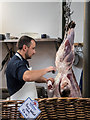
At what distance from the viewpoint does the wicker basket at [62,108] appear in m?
0.36

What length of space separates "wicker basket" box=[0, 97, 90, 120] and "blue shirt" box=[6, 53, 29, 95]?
→ 0.20m

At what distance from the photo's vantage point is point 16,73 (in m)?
0.59

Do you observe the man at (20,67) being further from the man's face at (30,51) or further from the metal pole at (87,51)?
the metal pole at (87,51)

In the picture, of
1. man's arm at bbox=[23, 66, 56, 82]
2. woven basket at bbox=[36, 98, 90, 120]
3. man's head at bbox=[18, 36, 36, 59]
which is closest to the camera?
woven basket at bbox=[36, 98, 90, 120]

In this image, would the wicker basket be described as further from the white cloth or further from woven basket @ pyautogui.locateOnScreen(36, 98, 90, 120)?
the white cloth

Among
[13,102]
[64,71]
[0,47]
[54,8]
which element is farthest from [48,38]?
[13,102]

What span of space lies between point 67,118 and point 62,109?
0.02 m

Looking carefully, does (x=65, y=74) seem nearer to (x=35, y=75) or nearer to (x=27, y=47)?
(x=35, y=75)

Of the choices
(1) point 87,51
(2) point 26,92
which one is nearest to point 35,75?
(2) point 26,92

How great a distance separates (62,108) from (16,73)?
26cm

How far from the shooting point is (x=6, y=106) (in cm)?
38

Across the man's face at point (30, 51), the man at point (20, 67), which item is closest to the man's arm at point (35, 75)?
the man at point (20, 67)

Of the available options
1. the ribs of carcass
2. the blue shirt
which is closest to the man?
the blue shirt

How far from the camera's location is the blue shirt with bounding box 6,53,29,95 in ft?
1.88
